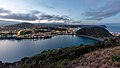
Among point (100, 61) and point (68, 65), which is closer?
point (100, 61)

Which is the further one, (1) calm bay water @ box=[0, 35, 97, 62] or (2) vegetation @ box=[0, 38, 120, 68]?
(1) calm bay water @ box=[0, 35, 97, 62]

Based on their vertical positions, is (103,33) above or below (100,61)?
below

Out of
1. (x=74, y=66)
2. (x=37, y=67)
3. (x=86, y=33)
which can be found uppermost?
(x=74, y=66)

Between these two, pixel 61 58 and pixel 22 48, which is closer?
pixel 61 58

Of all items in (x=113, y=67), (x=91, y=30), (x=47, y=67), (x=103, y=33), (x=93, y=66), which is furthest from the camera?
(x=91, y=30)

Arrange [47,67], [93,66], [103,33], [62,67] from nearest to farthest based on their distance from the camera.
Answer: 1. [93,66]
2. [62,67]
3. [47,67]
4. [103,33]

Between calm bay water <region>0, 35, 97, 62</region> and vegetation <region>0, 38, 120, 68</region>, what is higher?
vegetation <region>0, 38, 120, 68</region>

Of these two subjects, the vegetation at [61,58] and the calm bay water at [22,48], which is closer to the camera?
the vegetation at [61,58]

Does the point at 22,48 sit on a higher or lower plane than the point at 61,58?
lower

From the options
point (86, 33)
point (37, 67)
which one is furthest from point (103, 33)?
point (37, 67)

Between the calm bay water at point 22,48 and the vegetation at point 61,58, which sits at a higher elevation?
the vegetation at point 61,58

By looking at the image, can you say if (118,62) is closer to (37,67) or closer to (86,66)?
(86,66)
